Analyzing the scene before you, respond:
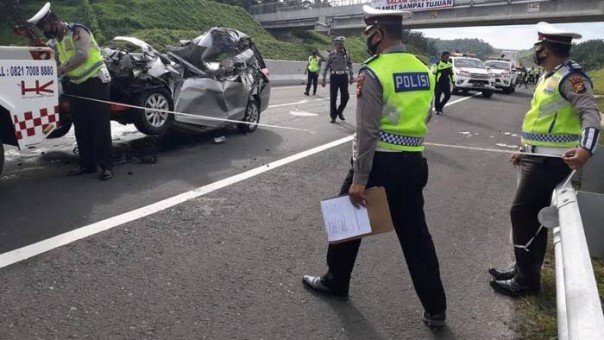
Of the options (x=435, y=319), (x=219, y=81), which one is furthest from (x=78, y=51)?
(x=435, y=319)

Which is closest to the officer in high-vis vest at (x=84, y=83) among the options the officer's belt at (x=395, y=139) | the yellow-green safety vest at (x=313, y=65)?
the officer's belt at (x=395, y=139)

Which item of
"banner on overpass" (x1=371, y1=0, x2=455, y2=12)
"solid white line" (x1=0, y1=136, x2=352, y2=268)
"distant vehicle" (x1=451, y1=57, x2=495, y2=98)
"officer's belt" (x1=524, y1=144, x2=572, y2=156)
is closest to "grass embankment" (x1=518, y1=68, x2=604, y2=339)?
"officer's belt" (x1=524, y1=144, x2=572, y2=156)

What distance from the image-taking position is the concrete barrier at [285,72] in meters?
23.7

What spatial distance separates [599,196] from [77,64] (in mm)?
5143

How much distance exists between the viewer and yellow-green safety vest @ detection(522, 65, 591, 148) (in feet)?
10.8

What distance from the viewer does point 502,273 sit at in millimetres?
3885

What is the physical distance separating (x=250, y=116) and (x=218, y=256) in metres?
5.63

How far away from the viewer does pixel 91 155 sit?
5.89m

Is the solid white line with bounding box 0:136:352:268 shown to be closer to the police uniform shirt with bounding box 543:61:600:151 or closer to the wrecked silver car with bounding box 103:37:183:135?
the wrecked silver car with bounding box 103:37:183:135

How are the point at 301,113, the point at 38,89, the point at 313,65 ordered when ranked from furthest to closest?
the point at 313,65 → the point at 301,113 → the point at 38,89

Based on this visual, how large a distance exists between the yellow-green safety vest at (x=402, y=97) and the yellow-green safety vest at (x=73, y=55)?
3904 millimetres

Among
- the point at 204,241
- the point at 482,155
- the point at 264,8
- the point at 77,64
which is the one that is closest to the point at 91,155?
the point at 77,64

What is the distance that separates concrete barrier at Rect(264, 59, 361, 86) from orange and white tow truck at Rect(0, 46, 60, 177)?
58.9ft

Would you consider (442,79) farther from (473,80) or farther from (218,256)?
(218,256)
